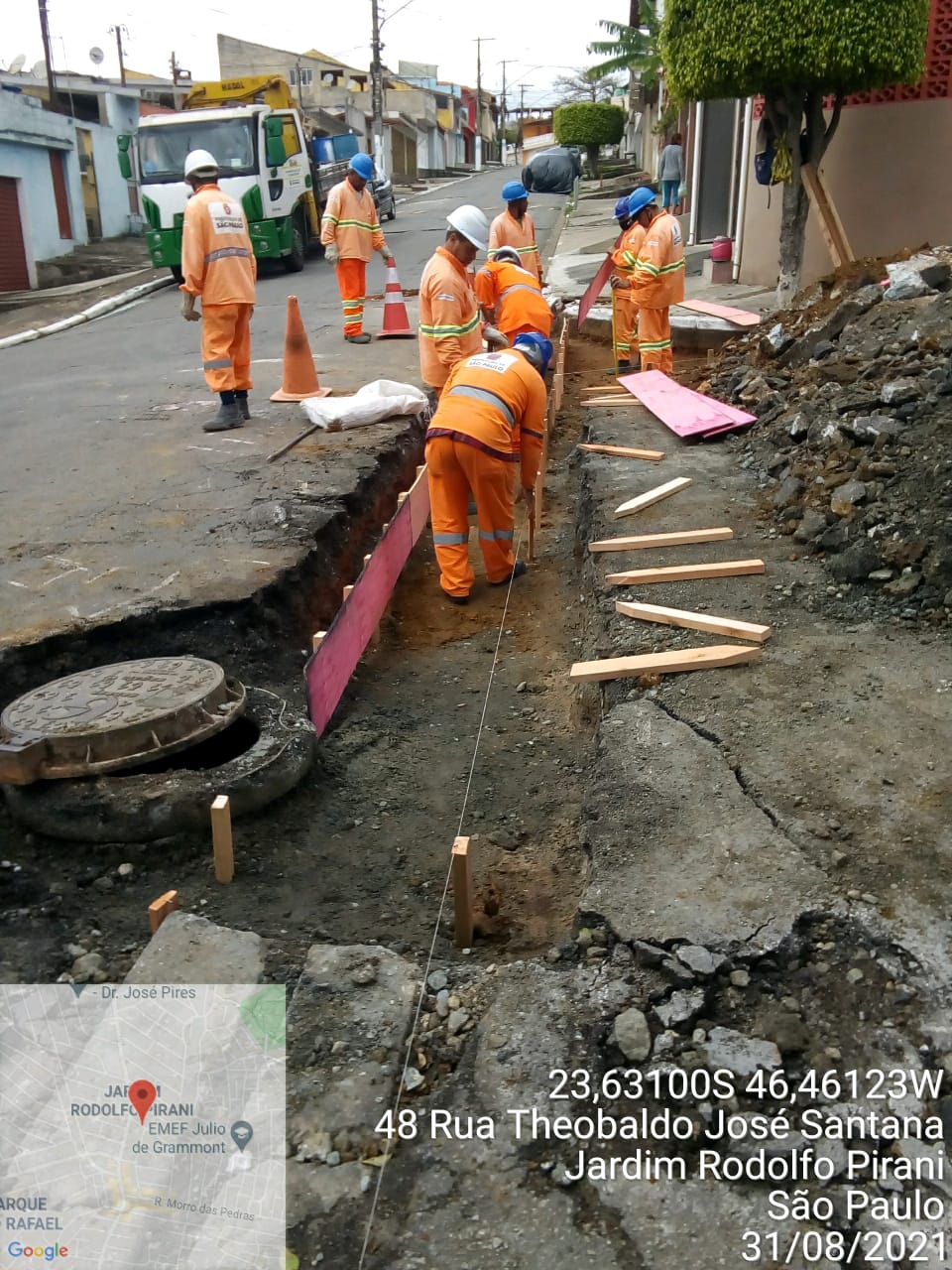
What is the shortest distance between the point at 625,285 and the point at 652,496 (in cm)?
372

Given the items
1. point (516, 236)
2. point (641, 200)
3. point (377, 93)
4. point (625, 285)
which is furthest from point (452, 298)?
point (377, 93)

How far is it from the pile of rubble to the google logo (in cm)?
343

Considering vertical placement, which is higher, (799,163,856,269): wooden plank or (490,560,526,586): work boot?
(799,163,856,269): wooden plank

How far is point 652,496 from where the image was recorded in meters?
5.61

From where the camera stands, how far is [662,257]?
309 inches

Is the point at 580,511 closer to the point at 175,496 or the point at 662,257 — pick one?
the point at 175,496

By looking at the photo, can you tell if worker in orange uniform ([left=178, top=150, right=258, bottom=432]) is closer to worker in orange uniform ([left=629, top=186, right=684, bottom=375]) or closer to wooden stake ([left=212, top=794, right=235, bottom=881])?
worker in orange uniform ([left=629, top=186, right=684, bottom=375])

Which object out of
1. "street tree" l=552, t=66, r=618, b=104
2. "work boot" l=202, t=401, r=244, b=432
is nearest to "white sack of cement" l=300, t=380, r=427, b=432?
"work boot" l=202, t=401, r=244, b=432

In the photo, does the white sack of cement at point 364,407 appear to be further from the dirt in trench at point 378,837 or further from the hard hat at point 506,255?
the dirt in trench at point 378,837

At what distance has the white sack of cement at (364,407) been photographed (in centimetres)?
689

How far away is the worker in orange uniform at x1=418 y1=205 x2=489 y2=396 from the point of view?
5906 mm

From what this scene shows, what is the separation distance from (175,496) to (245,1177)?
14.6ft

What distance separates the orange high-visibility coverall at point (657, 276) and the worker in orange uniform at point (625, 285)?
13cm

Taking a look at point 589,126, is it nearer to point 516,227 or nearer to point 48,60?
point 48,60
